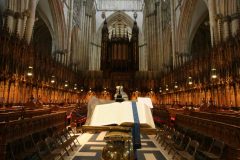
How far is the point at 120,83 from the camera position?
28.5 m

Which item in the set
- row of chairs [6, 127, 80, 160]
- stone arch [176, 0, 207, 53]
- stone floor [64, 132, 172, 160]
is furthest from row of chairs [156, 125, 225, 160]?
stone arch [176, 0, 207, 53]

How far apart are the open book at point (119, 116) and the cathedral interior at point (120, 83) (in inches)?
3.8

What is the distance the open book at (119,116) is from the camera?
2004mm

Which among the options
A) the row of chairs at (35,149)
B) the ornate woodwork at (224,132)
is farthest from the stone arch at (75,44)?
the ornate woodwork at (224,132)

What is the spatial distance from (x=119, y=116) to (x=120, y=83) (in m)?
26.4

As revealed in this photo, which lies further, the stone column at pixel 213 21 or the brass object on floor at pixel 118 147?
the stone column at pixel 213 21

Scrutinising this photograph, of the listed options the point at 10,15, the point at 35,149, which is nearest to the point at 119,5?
the point at 10,15

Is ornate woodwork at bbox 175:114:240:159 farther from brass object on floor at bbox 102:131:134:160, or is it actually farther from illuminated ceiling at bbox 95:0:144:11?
illuminated ceiling at bbox 95:0:144:11

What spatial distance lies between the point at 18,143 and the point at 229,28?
44.0 feet

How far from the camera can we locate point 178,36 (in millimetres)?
22422

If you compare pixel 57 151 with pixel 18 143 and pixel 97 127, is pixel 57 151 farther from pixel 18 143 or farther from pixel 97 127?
pixel 97 127

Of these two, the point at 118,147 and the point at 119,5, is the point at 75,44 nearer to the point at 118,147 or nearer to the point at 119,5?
the point at 119,5

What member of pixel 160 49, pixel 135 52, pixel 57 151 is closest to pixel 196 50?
pixel 160 49

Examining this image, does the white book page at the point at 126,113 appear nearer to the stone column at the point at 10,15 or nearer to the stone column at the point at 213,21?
the stone column at the point at 10,15
